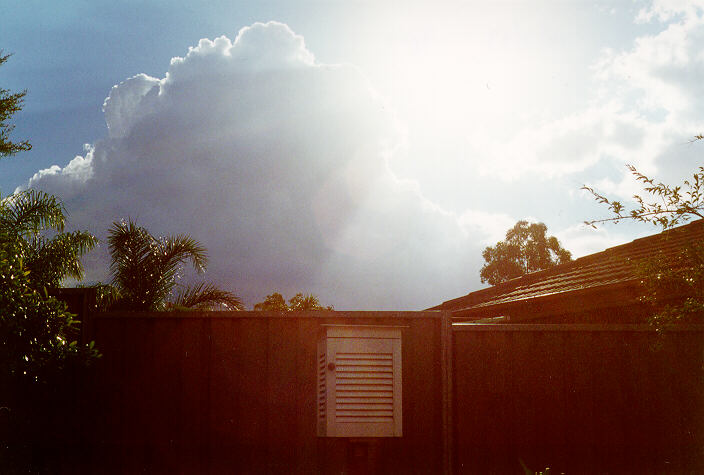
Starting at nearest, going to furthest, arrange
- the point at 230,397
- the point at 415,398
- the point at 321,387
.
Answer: the point at 321,387 → the point at 230,397 → the point at 415,398

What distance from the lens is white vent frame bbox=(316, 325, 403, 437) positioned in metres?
5.86

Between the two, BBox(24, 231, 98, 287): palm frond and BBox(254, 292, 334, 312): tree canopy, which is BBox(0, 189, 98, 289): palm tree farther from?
BBox(254, 292, 334, 312): tree canopy

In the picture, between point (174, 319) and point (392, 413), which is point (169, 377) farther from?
point (392, 413)

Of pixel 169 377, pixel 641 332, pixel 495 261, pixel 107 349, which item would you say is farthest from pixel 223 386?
pixel 495 261

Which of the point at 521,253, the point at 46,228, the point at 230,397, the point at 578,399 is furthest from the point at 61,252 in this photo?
the point at 521,253

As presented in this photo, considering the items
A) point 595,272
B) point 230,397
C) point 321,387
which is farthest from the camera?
point 595,272

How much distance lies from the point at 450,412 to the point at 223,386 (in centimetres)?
251

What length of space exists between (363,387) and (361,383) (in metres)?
0.04

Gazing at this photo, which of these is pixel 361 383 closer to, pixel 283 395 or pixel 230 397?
pixel 283 395

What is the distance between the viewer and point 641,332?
25.1 ft

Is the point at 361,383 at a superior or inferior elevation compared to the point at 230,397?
superior

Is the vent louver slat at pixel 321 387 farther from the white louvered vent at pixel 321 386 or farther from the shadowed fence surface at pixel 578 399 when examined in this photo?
the shadowed fence surface at pixel 578 399

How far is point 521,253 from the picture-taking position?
117 feet

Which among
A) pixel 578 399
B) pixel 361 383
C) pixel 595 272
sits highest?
pixel 595 272
